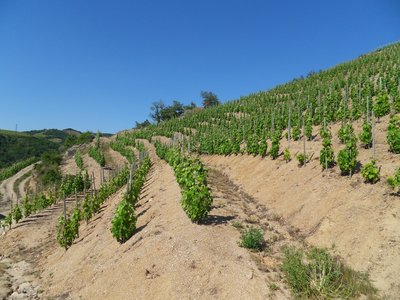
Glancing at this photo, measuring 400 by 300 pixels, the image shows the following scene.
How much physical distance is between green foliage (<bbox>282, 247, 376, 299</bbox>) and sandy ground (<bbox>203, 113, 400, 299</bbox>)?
0.48 m

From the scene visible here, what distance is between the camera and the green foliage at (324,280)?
25.9 feet

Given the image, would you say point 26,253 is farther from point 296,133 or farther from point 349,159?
point 296,133

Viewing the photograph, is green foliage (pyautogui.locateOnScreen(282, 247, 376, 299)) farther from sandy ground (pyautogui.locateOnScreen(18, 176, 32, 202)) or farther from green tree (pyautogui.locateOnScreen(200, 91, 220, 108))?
green tree (pyautogui.locateOnScreen(200, 91, 220, 108))

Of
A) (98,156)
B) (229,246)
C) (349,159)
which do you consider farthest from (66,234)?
(98,156)

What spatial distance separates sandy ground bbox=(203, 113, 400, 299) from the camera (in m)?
9.15

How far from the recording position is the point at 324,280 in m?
8.02

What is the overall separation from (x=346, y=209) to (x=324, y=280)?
14.2 ft

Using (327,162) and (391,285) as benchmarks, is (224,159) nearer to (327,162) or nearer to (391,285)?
(327,162)

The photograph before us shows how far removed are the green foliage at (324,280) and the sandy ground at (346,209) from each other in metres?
0.48

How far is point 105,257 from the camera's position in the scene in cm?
1283

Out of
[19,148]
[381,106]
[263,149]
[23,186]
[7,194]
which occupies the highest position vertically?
[381,106]

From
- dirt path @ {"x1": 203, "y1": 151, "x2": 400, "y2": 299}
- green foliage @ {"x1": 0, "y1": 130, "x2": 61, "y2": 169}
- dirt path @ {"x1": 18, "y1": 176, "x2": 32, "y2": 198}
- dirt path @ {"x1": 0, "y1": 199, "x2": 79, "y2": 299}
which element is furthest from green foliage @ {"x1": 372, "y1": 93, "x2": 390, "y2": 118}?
green foliage @ {"x1": 0, "y1": 130, "x2": 61, "y2": 169}

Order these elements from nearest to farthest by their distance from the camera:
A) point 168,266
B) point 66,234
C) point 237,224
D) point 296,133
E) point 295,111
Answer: point 168,266
point 237,224
point 66,234
point 296,133
point 295,111

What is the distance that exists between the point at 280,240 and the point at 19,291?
969 centimetres
